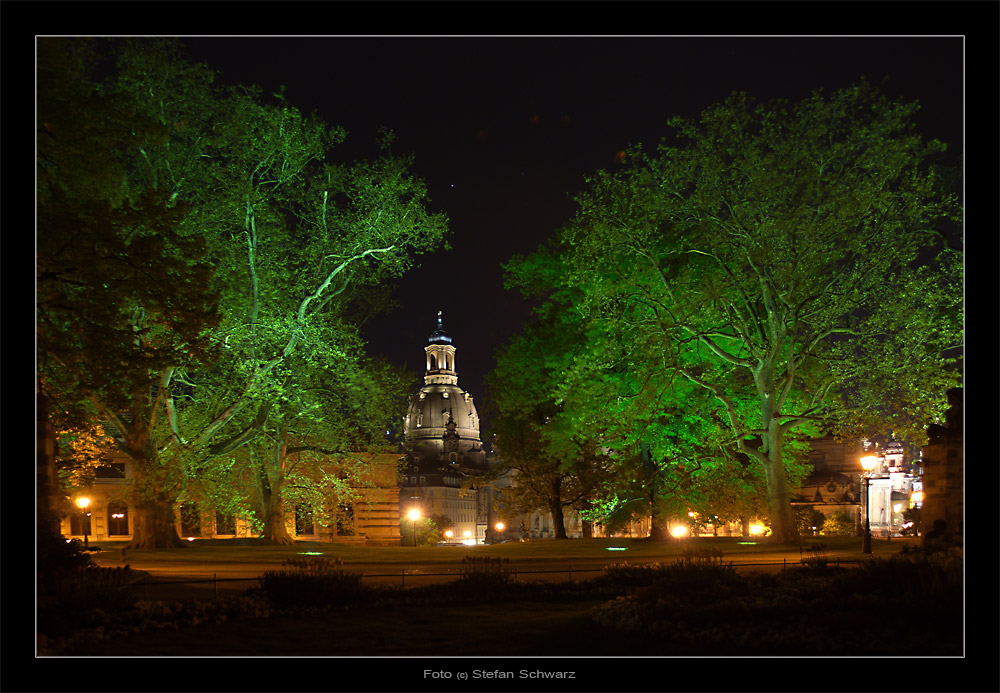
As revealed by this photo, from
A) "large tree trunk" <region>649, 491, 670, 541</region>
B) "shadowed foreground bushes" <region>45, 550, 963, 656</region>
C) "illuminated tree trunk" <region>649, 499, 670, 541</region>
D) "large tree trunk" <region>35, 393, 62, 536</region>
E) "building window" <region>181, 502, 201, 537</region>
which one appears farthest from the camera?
"building window" <region>181, 502, 201, 537</region>

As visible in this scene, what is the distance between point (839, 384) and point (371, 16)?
906 inches

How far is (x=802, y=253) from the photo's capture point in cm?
2872

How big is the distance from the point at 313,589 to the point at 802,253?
18.5 metres

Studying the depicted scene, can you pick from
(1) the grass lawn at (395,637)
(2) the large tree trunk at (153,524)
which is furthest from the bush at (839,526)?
(1) the grass lawn at (395,637)

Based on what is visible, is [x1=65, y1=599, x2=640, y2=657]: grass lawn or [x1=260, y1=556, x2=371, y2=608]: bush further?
[x1=260, y1=556, x2=371, y2=608]: bush

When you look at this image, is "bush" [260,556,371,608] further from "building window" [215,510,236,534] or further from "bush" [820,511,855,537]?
"bush" [820,511,855,537]

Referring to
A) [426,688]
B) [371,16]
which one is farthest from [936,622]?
[371,16]

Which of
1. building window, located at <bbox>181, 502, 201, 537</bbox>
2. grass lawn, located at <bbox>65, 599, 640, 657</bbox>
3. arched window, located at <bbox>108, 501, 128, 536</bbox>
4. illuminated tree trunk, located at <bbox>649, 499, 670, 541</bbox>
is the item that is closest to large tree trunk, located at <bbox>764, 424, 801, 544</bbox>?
illuminated tree trunk, located at <bbox>649, 499, 670, 541</bbox>

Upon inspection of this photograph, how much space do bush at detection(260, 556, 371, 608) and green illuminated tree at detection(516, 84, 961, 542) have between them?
15.8 meters

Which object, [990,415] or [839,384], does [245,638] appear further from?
[839,384]

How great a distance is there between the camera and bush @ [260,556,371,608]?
A: 56.2 ft

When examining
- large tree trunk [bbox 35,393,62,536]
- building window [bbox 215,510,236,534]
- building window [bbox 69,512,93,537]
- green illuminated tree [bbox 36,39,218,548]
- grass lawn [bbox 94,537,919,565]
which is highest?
green illuminated tree [bbox 36,39,218,548]

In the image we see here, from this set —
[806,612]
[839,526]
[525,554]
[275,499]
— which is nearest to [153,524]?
[275,499]

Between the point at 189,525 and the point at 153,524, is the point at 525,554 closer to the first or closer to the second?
the point at 153,524
